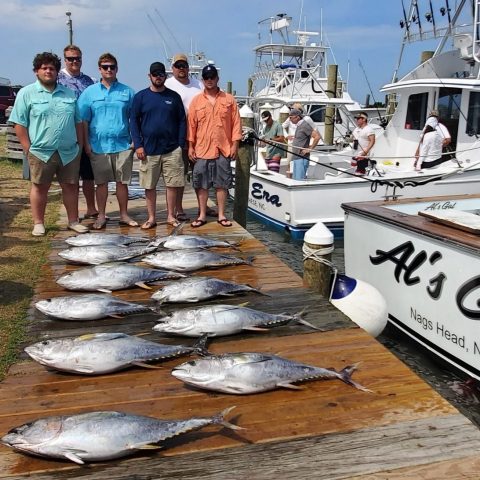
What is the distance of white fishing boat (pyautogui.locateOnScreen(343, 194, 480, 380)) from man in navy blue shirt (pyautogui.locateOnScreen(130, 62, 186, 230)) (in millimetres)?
2024

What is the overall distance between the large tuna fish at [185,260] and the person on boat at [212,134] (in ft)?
4.54

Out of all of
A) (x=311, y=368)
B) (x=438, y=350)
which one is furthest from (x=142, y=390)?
(x=438, y=350)

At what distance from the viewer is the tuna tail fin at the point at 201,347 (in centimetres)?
307

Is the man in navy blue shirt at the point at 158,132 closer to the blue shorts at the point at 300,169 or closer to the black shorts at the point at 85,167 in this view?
the black shorts at the point at 85,167

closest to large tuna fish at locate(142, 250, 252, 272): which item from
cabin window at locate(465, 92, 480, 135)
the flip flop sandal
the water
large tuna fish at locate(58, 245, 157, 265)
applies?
large tuna fish at locate(58, 245, 157, 265)

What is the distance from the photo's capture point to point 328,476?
7.14ft

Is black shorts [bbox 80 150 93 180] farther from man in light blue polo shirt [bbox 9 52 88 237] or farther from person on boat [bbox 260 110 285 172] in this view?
person on boat [bbox 260 110 285 172]

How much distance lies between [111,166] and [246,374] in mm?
3583

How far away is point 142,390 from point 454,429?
159 cm

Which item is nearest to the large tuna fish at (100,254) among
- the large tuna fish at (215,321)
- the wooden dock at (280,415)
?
the wooden dock at (280,415)

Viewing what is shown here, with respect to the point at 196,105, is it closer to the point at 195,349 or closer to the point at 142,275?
the point at 142,275

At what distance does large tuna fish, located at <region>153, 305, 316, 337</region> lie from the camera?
3312 millimetres

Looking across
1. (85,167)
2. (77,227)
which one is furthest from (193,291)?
(85,167)

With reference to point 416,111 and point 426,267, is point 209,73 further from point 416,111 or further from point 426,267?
point 416,111
